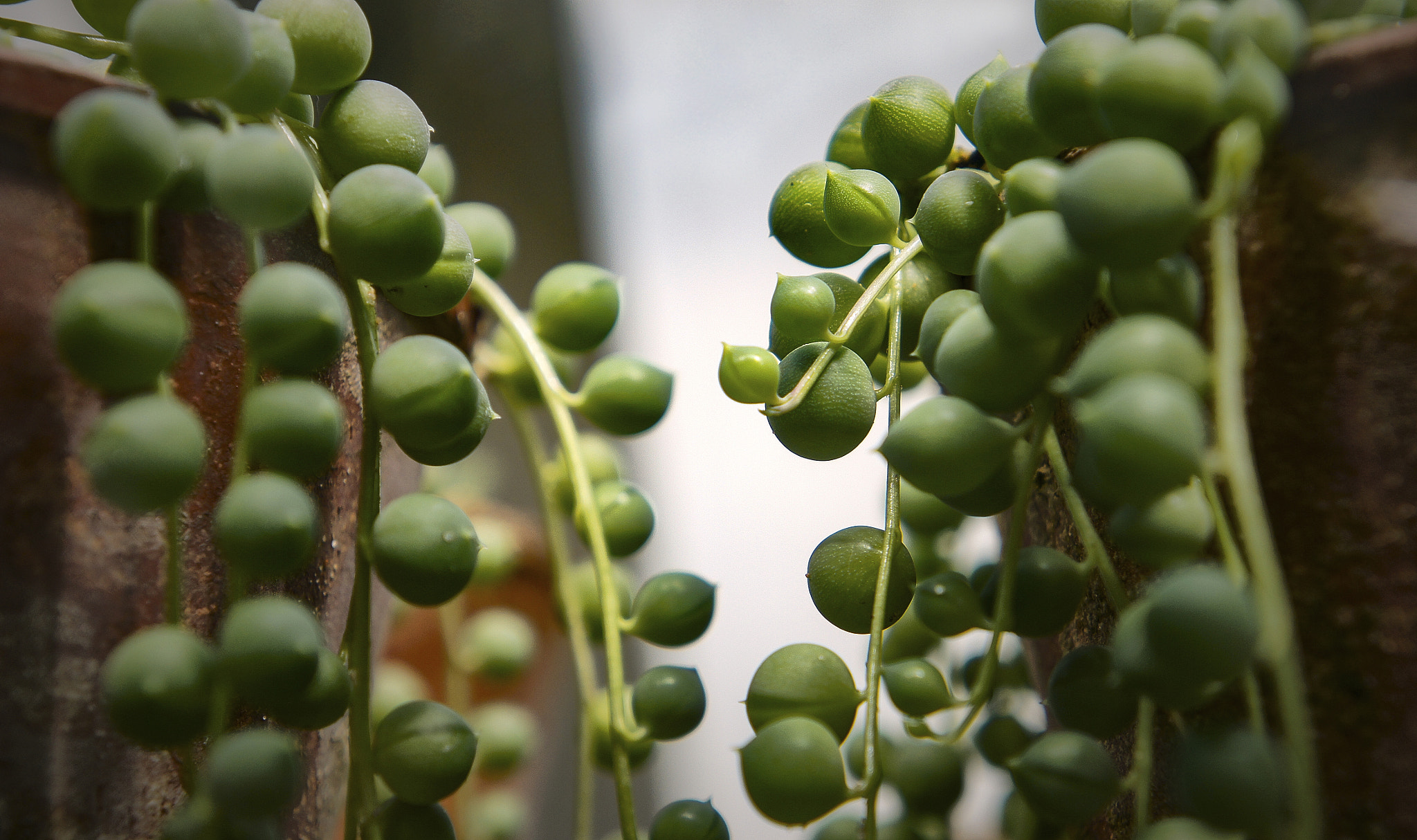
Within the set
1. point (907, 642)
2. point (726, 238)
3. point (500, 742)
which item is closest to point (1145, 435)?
point (907, 642)

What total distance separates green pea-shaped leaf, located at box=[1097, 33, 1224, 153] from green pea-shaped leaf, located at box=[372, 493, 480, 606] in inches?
6.7

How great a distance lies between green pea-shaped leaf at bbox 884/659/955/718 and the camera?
253mm

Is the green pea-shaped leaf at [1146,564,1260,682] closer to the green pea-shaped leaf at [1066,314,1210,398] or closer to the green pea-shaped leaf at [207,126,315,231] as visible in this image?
the green pea-shaped leaf at [1066,314,1210,398]

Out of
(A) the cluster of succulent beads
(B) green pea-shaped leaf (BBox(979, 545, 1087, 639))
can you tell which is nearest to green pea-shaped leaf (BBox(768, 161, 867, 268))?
(A) the cluster of succulent beads

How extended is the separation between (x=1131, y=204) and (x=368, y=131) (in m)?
0.18

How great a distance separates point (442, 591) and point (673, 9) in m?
0.85

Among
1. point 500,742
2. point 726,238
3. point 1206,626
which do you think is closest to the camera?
point 1206,626

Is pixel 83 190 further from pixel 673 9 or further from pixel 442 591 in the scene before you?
pixel 673 9

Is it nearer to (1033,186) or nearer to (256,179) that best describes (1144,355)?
(1033,186)

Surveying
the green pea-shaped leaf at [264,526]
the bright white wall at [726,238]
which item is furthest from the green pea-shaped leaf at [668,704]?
the bright white wall at [726,238]

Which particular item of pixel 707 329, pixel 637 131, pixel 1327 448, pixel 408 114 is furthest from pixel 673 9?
pixel 1327 448

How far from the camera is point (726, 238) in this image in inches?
35.3

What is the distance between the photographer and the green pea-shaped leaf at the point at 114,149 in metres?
0.17

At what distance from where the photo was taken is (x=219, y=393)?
0.73 ft
